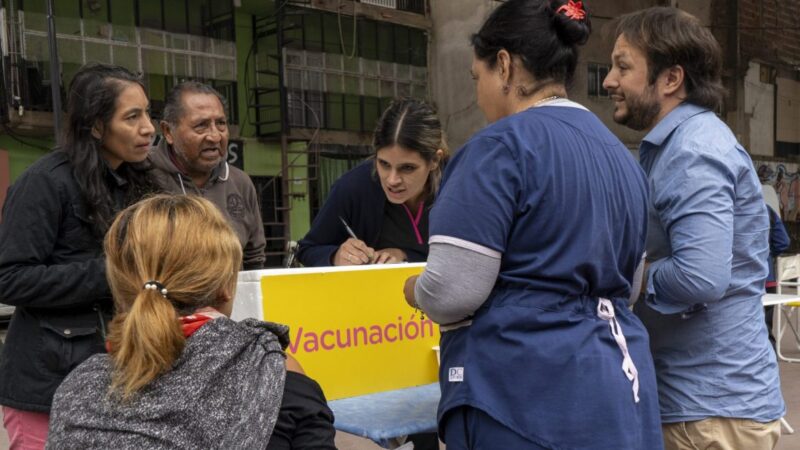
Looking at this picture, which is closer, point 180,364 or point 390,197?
point 180,364

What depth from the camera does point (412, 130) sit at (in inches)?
96.8

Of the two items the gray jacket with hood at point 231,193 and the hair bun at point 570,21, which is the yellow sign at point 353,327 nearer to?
the gray jacket with hood at point 231,193

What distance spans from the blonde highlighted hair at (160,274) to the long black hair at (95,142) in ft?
2.29

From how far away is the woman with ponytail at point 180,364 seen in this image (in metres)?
1.23

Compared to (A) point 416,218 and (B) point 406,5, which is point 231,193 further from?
(B) point 406,5

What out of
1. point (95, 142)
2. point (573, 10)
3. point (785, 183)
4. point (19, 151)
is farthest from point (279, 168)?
point (573, 10)

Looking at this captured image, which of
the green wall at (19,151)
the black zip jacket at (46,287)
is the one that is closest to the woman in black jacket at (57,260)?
the black zip jacket at (46,287)

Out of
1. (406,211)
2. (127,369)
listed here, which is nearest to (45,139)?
(406,211)

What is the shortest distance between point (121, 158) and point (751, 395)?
5.92 feet

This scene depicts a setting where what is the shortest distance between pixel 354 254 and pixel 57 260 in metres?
0.88

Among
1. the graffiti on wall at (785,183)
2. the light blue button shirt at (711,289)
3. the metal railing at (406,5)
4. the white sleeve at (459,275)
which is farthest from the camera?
the metal railing at (406,5)

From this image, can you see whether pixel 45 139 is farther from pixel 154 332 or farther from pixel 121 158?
pixel 154 332

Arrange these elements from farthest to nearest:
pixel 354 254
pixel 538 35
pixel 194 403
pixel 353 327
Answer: pixel 354 254 → pixel 353 327 → pixel 538 35 → pixel 194 403

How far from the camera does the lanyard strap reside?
4.83 feet
